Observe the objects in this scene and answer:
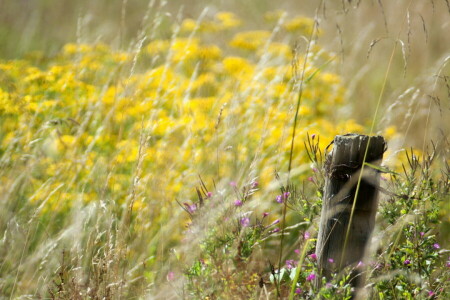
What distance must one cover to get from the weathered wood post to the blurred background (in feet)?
8.70

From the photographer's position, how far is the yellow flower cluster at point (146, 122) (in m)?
2.79

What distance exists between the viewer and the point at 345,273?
1.69 m

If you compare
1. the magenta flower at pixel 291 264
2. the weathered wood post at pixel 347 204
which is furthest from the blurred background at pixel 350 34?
the weathered wood post at pixel 347 204

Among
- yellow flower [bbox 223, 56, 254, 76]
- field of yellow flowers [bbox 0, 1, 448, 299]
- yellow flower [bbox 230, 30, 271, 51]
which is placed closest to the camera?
field of yellow flowers [bbox 0, 1, 448, 299]

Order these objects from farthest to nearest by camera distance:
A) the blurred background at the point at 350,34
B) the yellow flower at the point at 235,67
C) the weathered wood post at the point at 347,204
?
the blurred background at the point at 350,34
the yellow flower at the point at 235,67
the weathered wood post at the point at 347,204

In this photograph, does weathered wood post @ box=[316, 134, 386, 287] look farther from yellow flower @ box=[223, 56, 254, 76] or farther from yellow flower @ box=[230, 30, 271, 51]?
yellow flower @ box=[230, 30, 271, 51]

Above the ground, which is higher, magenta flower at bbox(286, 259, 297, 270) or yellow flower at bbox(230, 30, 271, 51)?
yellow flower at bbox(230, 30, 271, 51)

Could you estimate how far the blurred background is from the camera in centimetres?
478

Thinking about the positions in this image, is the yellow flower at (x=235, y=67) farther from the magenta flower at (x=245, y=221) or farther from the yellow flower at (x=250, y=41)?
the magenta flower at (x=245, y=221)

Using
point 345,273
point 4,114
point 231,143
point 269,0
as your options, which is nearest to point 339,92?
point 231,143

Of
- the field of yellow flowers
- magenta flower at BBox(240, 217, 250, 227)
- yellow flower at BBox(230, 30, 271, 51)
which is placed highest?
yellow flower at BBox(230, 30, 271, 51)

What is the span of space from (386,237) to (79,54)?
2.23 m

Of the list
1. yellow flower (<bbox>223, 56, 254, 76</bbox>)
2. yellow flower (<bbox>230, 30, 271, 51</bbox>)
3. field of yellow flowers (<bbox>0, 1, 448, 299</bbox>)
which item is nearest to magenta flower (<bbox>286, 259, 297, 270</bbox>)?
field of yellow flowers (<bbox>0, 1, 448, 299</bbox>)

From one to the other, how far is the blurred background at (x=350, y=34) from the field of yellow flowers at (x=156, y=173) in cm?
39
